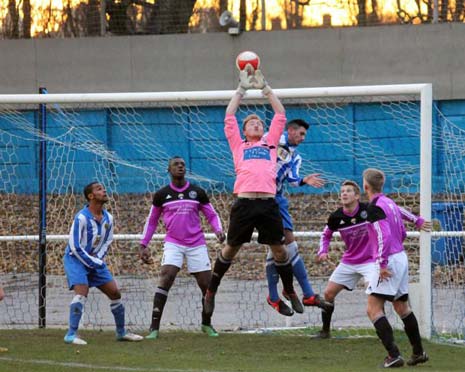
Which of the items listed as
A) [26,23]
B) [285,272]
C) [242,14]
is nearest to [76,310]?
[285,272]

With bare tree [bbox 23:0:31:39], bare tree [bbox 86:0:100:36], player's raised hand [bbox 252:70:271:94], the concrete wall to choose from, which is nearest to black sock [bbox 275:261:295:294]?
player's raised hand [bbox 252:70:271:94]

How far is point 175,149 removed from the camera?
16.5 metres

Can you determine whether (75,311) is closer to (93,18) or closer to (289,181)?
(289,181)

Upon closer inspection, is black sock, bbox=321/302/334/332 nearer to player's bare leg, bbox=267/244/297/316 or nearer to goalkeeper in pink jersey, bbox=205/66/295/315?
player's bare leg, bbox=267/244/297/316

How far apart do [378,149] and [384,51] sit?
36.0 ft

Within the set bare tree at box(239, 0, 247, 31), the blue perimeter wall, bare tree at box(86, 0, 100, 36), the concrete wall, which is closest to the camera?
the blue perimeter wall

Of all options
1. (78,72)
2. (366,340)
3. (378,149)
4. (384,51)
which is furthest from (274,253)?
(78,72)

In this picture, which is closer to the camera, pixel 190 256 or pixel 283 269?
pixel 283 269

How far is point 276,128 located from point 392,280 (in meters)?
2.07

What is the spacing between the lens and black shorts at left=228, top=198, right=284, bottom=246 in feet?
35.6

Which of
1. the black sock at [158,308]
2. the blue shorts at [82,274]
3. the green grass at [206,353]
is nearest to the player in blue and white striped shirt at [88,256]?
the blue shorts at [82,274]

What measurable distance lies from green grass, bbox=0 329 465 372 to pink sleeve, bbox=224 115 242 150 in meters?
2.08

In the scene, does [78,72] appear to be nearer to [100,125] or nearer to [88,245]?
[100,125]

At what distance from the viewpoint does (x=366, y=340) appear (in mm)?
11711
